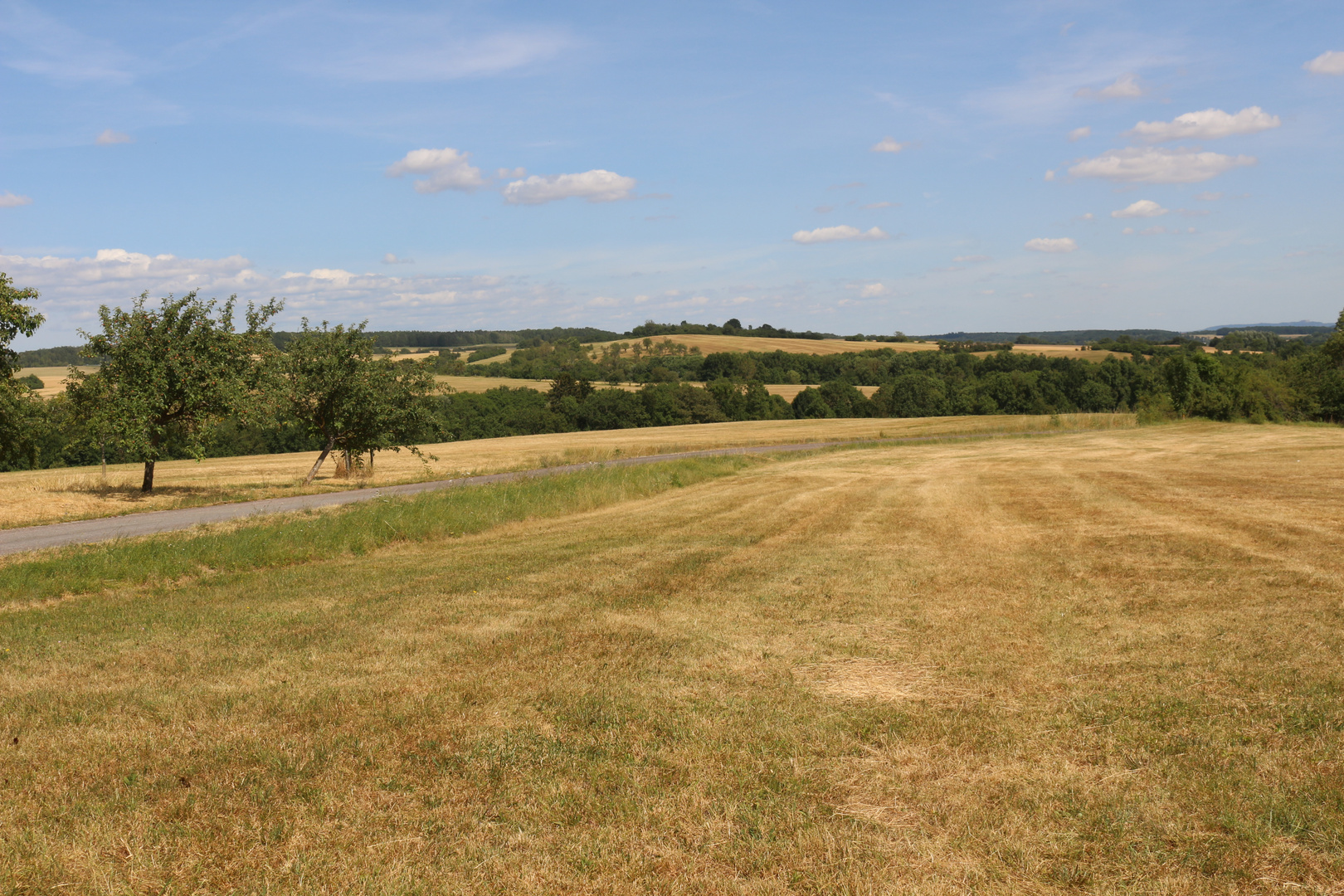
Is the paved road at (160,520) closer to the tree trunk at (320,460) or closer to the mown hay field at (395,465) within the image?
the mown hay field at (395,465)

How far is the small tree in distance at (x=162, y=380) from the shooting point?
27078mm

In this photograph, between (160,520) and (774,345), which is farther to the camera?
(774,345)

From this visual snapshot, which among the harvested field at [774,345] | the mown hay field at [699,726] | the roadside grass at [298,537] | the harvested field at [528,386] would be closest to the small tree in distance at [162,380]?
the roadside grass at [298,537]

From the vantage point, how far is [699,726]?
6.30 meters

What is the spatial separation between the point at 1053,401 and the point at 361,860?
103 m

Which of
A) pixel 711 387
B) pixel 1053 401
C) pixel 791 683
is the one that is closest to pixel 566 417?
pixel 711 387

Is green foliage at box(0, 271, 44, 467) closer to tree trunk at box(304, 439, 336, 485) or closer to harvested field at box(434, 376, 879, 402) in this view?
tree trunk at box(304, 439, 336, 485)

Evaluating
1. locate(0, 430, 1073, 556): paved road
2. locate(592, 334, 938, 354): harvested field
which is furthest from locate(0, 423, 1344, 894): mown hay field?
locate(592, 334, 938, 354): harvested field

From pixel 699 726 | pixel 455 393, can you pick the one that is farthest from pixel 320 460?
pixel 455 393

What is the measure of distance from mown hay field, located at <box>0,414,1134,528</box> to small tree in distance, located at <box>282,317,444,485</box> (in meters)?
1.85

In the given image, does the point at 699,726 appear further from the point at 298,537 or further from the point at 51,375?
the point at 51,375

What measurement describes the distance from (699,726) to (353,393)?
2912 centimetres

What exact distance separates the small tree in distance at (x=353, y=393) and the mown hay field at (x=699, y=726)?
64.5 feet

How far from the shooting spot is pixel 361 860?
4.52m
